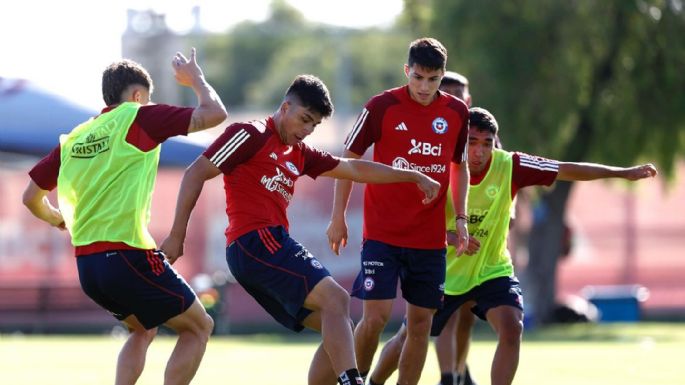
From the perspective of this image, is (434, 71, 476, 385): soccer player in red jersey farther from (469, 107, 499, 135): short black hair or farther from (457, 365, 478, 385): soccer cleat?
(469, 107, 499, 135): short black hair

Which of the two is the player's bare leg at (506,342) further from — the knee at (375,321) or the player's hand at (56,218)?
the player's hand at (56,218)

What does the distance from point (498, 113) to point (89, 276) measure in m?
16.5

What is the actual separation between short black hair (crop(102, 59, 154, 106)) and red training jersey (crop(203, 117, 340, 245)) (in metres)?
0.60

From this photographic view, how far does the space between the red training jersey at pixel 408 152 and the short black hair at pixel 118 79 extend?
1549 mm

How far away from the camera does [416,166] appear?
28.9 feet

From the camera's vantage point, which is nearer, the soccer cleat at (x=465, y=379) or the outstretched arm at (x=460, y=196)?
the outstretched arm at (x=460, y=196)

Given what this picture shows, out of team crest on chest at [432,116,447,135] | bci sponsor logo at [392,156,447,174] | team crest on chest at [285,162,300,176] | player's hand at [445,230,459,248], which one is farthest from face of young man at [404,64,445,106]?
team crest on chest at [285,162,300,176]

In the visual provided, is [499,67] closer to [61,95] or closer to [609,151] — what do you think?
[609,151]

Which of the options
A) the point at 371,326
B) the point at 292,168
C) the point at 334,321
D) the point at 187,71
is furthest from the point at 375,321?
the point at 187,71

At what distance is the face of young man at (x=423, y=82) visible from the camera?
8.71m

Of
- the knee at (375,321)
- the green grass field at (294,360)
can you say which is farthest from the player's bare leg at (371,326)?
the green grass field at (294,360)

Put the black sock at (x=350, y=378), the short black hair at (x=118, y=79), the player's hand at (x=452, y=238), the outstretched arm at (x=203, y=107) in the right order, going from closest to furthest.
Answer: the outstretched arm at (x=203, y=107), the black sock at (x=350, y=378), the short black hair at (x=118, y=79), the player's hand at (x=452, y=238)

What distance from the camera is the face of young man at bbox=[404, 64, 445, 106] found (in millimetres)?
8711

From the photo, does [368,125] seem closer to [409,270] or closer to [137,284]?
[409,270]
